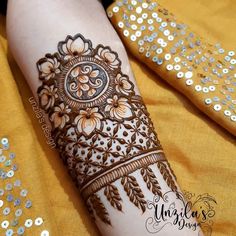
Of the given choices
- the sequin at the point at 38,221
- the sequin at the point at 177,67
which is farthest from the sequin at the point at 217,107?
the sequin at the point at 38,221

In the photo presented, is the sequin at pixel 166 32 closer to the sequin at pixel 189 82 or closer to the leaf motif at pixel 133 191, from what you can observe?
the sequin at pixel 189 82

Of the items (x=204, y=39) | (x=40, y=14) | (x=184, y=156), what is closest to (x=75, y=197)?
(x=184, y=156)

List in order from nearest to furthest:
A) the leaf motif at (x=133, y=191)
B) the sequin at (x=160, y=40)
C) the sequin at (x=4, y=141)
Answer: the leaf motif at (x=133, y=191) → the sequin at (x=4, y=141) → the sequin at (x=160, y=40)

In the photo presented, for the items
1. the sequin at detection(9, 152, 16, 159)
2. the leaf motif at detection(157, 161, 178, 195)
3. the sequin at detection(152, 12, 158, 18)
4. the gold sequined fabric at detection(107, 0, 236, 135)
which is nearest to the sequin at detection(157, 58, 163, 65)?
the gold sequined fabric at detection(107, 0, 236, 135)

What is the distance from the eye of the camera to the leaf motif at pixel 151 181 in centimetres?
70

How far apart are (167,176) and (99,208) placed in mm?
127

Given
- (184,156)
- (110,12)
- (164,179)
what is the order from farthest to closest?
1. (110,12)
2. (184,156)
3. (164,179)

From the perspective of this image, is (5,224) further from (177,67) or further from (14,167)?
(177,67)

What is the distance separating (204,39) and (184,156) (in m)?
0.28

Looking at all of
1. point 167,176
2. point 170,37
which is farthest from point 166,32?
point 167,176

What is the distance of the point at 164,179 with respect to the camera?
72cm

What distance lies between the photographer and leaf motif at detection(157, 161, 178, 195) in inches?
28.3

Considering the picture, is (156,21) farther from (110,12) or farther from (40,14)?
(40,14)

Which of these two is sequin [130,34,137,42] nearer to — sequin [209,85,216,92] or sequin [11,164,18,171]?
sequin [209,85,216,92]
